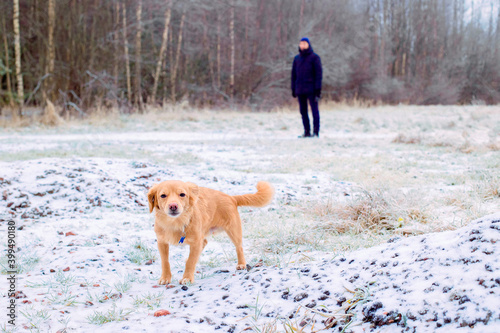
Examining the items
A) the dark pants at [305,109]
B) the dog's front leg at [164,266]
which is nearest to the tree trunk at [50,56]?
the dark pants at [305,109]

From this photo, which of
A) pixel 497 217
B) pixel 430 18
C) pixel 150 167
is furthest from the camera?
pixel 430 18

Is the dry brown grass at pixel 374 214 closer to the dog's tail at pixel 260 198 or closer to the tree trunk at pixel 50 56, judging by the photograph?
the dog's tail at pixel 260 198

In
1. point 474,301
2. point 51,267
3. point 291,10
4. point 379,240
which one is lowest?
point 51,267

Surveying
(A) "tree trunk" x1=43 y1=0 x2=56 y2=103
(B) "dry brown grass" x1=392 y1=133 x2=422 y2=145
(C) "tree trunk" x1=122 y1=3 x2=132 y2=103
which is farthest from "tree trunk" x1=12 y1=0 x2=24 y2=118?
(B) "dry brown grass" x1=392 y1=133 x2=422 y2=145

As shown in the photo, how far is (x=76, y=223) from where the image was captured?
3.69 metres

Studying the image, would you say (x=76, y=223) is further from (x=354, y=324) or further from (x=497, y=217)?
(x=497, y=217)

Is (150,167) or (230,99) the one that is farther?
(230,99)

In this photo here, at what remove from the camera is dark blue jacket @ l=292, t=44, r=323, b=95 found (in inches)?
385

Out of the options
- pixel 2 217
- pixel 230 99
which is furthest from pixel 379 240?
pixel 230 99

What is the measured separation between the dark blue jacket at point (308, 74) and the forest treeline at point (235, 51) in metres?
7.90

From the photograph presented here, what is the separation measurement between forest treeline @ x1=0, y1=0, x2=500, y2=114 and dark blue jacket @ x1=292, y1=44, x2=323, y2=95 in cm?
790

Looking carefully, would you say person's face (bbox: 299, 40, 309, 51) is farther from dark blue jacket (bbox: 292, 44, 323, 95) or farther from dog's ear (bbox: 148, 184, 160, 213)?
dog's ear (bbox: 148, 184, 160, 213)

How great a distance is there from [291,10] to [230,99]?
860 cm

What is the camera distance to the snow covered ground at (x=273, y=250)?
1684 mm
